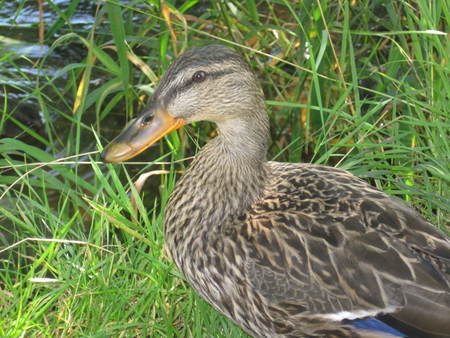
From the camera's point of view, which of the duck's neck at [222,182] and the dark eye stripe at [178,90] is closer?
the dark eye stripe at [178,90]

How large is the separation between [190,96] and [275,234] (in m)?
0.56

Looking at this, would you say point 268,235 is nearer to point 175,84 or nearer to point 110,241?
point 175,84

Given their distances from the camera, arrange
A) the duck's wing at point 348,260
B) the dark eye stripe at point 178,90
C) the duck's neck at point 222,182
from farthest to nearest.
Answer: the duck's neck at point 222,182 < the dark eye stripe at point 178,90 < the duck's wing at point 348,260

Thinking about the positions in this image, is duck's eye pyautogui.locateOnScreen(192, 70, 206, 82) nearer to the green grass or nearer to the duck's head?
the duck's head

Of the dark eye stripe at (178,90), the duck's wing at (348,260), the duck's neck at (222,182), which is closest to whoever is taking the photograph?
the duck's wing at (348,260)

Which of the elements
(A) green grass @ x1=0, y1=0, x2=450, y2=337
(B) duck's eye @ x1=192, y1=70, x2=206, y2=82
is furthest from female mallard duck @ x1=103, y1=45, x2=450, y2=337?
(A) green grass @ x1=0, y1=0, x2=450, y2=337

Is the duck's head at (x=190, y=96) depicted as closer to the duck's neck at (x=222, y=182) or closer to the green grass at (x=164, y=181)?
the duck's neck at (x=222, y=182)

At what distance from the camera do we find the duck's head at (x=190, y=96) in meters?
3.06

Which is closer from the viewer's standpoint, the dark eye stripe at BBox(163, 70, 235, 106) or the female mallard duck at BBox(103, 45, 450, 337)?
the female mallard duck at BBox(103, 45, 450, 337)

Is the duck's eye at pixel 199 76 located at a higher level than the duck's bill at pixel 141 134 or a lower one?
higher

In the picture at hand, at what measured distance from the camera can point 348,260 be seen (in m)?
2.93

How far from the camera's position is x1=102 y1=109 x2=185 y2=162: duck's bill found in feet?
10.1

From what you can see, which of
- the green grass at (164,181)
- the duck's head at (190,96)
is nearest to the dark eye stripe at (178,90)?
the duck's head at (190,96)

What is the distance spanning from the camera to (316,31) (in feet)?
13.7
